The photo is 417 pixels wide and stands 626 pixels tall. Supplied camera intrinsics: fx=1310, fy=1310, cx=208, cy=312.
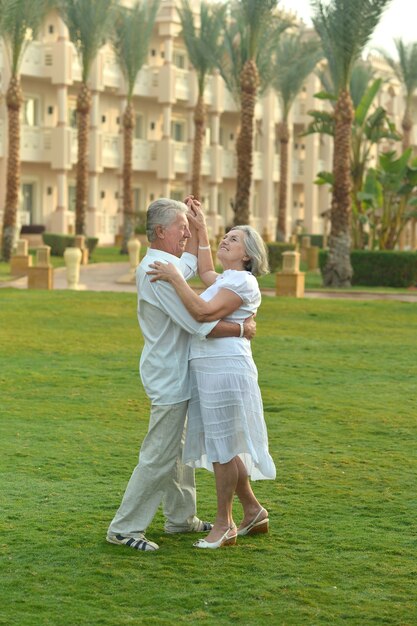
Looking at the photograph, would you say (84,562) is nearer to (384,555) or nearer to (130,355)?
(384,555)

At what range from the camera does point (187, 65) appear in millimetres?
65000

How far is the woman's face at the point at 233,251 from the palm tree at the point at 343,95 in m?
24.8

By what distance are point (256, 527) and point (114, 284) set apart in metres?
25.3

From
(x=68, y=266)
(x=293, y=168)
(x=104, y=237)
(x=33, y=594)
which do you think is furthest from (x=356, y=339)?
(x=293, y=168)

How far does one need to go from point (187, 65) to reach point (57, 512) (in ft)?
193

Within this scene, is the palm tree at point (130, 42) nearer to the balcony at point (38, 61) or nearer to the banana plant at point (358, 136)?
the balcony at point (38, 61)

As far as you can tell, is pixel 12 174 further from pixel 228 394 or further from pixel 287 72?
pixel 228 394

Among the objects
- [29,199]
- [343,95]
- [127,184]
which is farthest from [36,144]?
[343,95]

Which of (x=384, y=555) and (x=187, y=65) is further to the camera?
(x=187, y=65)

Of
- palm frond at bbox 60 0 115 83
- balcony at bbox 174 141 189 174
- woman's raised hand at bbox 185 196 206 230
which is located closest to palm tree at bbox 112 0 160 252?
palm frond at bbox 60 0 115 83

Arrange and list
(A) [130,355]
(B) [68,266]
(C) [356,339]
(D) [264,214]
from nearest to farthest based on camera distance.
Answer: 1. (A) [130,355]
2. (C) [356,339]
3. (B) [68,266]
4. (D) [264,214]

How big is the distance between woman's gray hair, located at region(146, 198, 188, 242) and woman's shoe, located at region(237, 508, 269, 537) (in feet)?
5.49

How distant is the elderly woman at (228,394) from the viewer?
6684mm

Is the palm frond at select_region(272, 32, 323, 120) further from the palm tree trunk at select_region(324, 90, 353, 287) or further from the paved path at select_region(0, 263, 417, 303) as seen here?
the palm tree trunk at select_region(324, 90, 353, 287)
